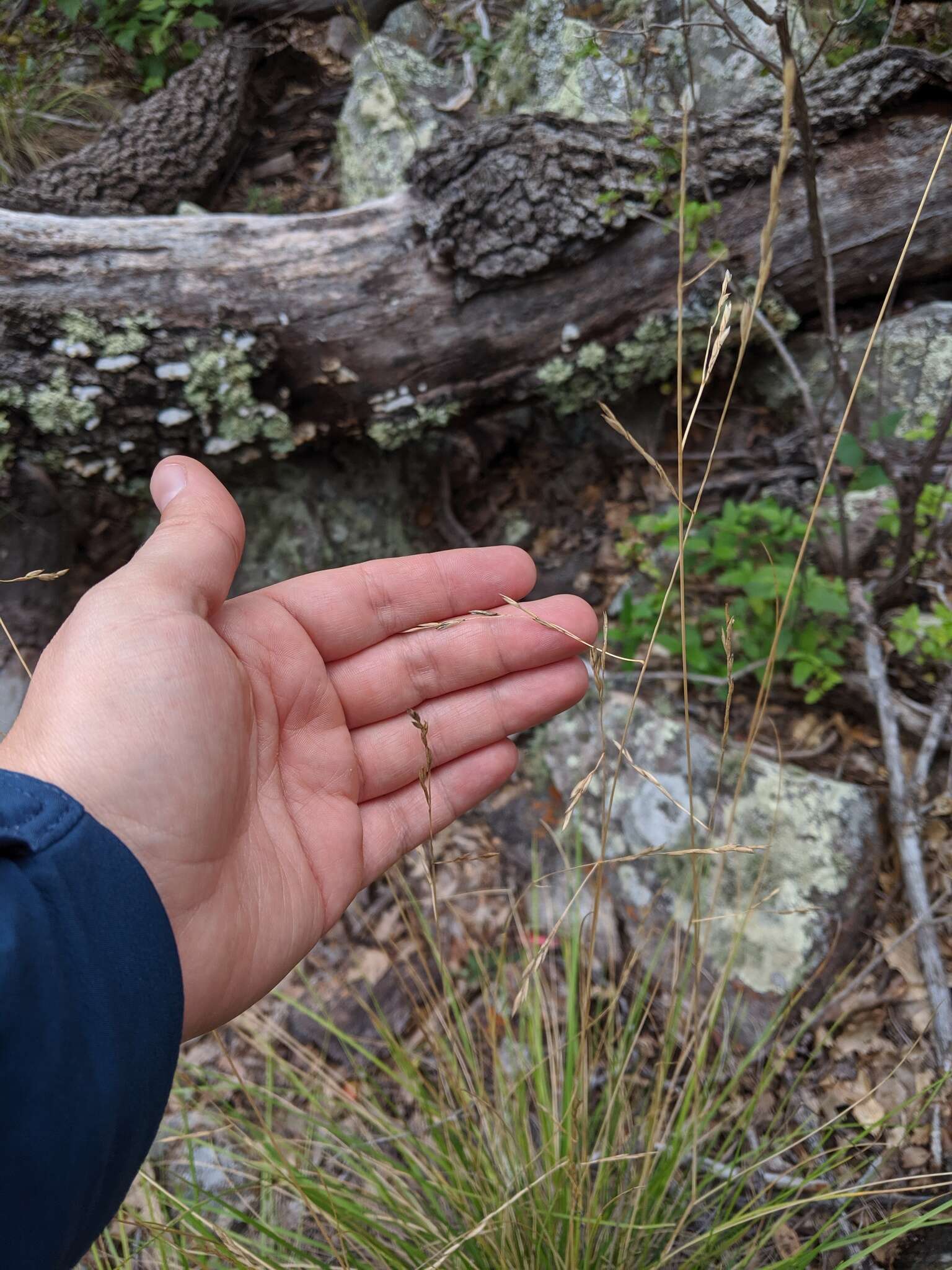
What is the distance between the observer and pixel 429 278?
7.91 feet

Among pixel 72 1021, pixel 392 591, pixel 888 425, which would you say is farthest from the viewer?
pixel 888 425

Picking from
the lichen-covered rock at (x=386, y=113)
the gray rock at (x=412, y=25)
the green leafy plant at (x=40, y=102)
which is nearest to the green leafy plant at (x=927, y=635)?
the lichen-covered rock at (x=386, y=113)

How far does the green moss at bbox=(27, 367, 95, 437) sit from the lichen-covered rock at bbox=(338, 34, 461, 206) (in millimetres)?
1818

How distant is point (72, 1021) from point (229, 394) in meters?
1.93

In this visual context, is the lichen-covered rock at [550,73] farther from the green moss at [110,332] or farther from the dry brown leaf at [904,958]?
the dry brown leaf at [904,958]

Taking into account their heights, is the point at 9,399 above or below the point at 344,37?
below

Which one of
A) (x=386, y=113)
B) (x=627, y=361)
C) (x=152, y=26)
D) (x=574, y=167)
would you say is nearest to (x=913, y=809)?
(x=627, y=361)

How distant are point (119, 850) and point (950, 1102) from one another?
5.39 feet

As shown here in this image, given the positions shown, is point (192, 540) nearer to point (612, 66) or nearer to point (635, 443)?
point (635, 443)

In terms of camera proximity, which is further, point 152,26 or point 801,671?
point 152,26

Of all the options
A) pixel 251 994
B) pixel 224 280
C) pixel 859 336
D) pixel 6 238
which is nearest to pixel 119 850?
pixel 251 994

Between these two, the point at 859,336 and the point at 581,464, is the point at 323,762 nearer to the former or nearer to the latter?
the point at 581,464

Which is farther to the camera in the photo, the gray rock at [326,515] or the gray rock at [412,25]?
the gray rock at [412,25]

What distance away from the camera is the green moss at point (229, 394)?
227 centimetres
